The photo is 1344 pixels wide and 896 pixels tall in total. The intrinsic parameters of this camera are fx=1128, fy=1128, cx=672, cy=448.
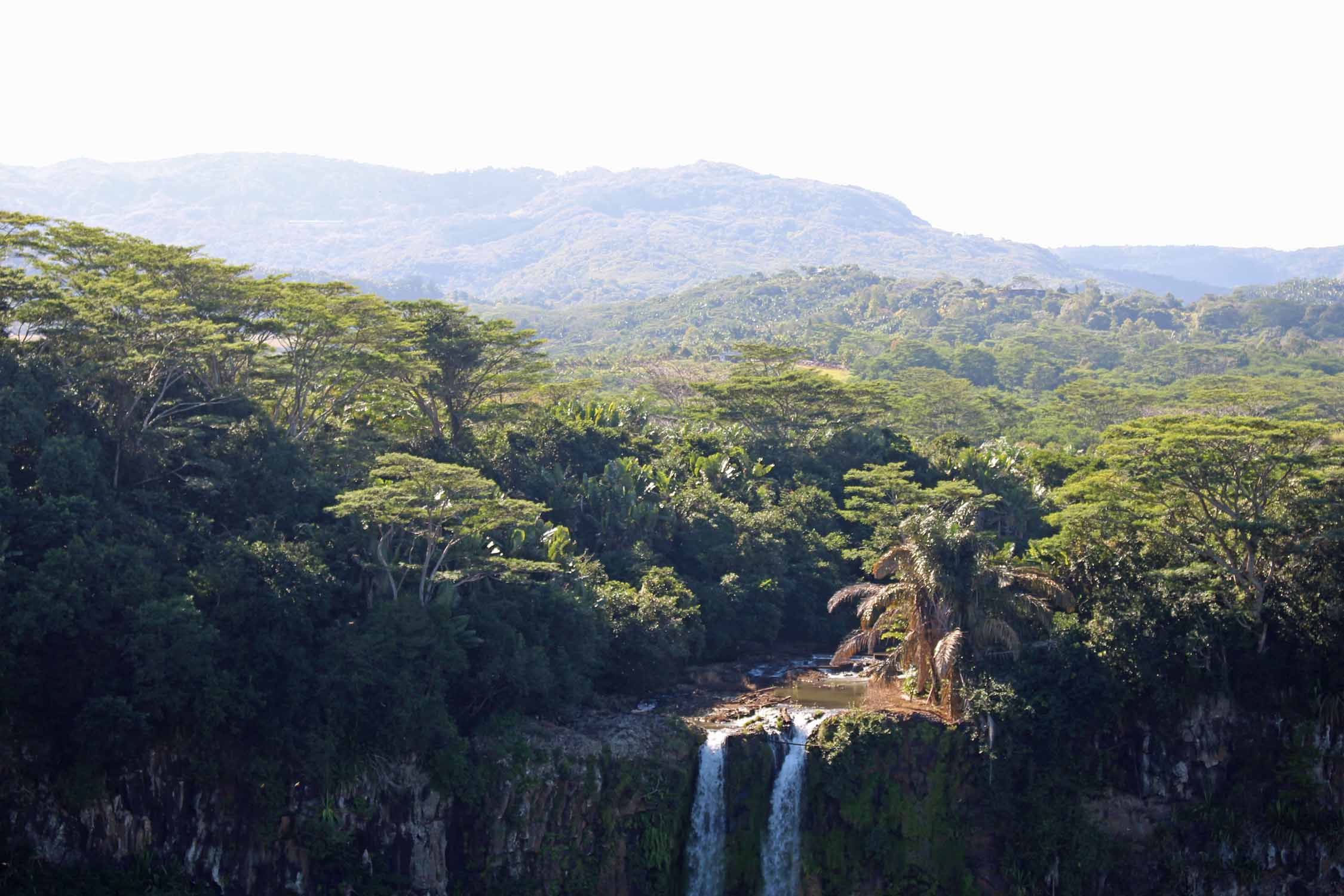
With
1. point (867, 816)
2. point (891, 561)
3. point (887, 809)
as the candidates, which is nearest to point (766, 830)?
point (867, 816)

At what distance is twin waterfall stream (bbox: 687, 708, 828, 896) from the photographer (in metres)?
25.1

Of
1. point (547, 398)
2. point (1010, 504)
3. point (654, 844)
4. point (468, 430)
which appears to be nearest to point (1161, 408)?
point (1010, 504)

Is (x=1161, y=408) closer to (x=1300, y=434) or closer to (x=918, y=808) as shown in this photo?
(x=1300, y=434)

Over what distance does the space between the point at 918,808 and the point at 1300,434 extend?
1288cm

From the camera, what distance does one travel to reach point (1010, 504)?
4003 centimetres

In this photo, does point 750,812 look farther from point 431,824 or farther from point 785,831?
point 431,824

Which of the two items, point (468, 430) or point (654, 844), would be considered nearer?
point (654, 844)

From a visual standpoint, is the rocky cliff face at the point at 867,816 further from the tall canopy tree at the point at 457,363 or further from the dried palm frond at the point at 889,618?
the tall canopy tree at the point at 457,363

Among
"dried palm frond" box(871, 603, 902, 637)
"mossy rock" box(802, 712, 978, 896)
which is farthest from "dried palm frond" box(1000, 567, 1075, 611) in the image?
"mossy rock" box(802, 712, 978, 896)

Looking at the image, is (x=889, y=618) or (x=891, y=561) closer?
(x=891, y=561)

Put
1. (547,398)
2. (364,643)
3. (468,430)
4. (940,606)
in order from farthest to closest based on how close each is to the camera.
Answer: (547,398) < (468,430) < (940,606) < (364,643)

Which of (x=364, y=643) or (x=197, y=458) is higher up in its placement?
(x=197, y=458)

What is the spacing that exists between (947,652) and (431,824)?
11.9 m

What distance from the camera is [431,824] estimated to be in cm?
2362
